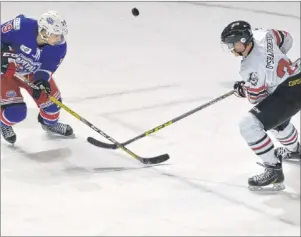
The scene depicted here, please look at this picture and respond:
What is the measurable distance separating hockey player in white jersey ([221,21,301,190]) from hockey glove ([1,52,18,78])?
97cm

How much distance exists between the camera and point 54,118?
2.96 meters

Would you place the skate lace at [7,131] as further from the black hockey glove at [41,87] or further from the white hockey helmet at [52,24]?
the white hockey helmet at [52,24]

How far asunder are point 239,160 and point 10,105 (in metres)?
1.09

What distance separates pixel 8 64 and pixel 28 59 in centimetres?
10

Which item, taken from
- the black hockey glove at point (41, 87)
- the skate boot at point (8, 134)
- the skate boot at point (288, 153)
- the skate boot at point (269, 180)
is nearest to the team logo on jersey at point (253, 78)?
the skate boot at point (269, 180)

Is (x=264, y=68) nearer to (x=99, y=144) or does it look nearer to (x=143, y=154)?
(x=143, y=154)

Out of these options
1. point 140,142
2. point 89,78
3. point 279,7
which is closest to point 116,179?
point 140,142

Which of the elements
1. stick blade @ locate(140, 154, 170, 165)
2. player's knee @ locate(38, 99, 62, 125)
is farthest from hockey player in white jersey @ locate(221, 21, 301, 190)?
player's knee @ locate(38, 99, 62, 125)

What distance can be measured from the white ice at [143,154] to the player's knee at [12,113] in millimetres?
134

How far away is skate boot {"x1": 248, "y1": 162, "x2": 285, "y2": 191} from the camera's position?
96.0 inches

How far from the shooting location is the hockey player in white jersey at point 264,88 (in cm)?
236

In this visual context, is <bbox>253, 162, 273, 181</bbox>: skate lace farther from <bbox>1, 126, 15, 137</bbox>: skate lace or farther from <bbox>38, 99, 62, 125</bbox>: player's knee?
<bbox>1, 126, 15, 137</bbox>: skate lace

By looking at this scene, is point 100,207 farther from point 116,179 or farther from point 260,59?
point 260,59

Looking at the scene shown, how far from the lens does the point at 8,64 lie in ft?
8.91
